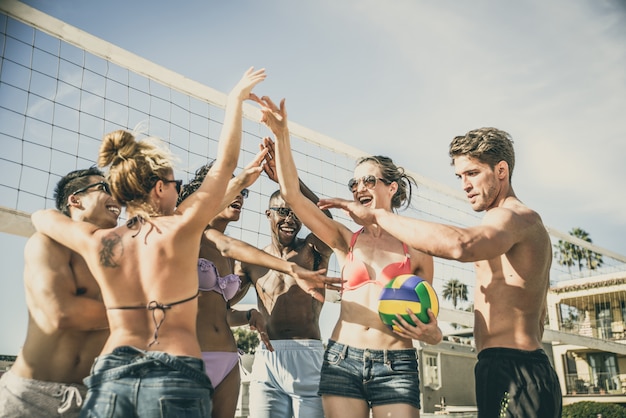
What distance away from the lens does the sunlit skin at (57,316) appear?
263 centimetres

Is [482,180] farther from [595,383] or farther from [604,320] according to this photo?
[595,383]

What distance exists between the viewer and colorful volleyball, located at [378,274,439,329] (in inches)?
115

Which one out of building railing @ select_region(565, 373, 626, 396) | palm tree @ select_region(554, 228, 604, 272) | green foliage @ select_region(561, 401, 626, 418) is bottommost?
green foliage @ select_region(561, 401, 626, 418)

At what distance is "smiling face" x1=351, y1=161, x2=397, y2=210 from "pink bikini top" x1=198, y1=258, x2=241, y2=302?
1016 millimetres

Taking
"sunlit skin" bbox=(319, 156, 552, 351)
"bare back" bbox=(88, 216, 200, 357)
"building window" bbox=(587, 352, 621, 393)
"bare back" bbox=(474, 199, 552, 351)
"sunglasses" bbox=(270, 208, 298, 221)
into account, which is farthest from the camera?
"building window" bbox=(587, 352, 621, 393)

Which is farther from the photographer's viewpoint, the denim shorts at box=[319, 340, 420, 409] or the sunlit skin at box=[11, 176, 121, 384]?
the denim shorts at box=[319, 340, 420, 409]

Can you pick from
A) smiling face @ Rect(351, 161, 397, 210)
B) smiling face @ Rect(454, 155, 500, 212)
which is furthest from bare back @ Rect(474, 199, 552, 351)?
smiling face @ Rect(351, 161, 397, 210)

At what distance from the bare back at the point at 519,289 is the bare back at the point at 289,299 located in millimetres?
1503

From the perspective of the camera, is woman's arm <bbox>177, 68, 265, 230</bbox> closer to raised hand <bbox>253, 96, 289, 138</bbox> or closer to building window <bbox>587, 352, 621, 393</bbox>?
raised hand <bbox>253, 96, 289, 138</bbox>

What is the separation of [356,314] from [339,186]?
15.2 feet

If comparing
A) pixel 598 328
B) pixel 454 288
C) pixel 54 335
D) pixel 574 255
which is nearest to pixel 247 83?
pixel 54 335

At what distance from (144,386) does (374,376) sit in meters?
1.37

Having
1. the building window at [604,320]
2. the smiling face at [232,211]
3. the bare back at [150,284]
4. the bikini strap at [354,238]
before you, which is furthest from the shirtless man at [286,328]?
the building window at [604,320]

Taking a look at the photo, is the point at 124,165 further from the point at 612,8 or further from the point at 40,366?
→ the point at 612,8
